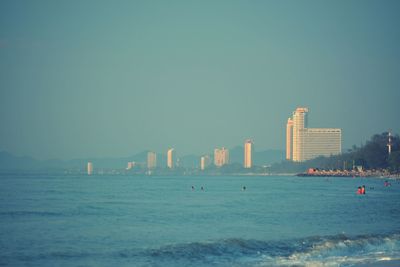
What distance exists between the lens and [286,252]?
2484 centimetres

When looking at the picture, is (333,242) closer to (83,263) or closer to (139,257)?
(139,257)

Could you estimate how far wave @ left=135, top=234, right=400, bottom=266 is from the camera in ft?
73.3

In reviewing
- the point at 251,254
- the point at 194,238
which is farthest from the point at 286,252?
the point at 194,238

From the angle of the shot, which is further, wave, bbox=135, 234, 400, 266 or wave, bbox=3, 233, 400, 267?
wave, bbox=135, 234, 400, 266

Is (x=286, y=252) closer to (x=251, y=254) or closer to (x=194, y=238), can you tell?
(x=251, y=254)

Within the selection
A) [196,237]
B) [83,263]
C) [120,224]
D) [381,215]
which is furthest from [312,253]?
[381,215]

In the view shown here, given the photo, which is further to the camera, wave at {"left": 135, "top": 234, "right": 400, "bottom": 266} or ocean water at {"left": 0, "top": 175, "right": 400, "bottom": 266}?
ocean water at {"left": 0, "top": 175, "right": 400, "bottom": 266}

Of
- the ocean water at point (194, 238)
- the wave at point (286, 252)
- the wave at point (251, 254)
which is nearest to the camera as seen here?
the wave at point (251, 254)

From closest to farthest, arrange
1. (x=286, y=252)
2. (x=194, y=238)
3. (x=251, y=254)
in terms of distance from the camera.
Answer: (x=251, y=254) → (x=286, y=252) → (x=194, y=238)

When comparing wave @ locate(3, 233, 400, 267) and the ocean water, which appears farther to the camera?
the ocean water

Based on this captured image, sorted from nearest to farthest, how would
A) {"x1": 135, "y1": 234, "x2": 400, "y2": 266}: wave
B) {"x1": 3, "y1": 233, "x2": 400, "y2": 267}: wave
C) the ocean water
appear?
Result: 1. {"x1": 3, "y1": 233, "x2": 400, "y2": 267}: wave
2. {"x1": 135, "y1": 234, "x2": 400, "y2": 266}: wave
3. the ocean water

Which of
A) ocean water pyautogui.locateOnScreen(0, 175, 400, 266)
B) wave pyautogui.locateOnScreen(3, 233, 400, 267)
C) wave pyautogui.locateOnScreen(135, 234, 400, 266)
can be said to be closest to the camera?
wave pyautogui.locateOnScreen(3, 233, 400, 267)

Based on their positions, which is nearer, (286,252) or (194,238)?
(286,252)

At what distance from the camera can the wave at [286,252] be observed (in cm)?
2234
